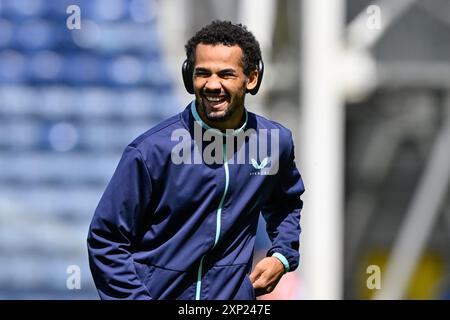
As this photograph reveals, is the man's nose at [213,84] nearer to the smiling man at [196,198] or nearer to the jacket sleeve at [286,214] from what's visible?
the smiling man at [196,198]

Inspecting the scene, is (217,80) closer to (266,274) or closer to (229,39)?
(229,39)

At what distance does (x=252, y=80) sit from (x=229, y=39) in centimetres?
9

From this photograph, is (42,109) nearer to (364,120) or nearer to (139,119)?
(139,119)

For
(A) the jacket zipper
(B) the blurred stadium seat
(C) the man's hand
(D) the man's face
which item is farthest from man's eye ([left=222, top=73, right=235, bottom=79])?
(B) the blurred stadium seat

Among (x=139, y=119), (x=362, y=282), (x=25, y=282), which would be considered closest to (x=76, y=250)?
(x=25, y=282)

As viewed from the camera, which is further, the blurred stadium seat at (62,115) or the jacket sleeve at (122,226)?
the blurred stadium seat at (62,115)

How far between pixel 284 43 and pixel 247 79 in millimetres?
4286

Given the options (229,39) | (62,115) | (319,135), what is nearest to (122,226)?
(229,39)

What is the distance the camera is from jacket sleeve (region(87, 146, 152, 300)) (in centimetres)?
210

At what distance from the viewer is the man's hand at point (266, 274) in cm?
221

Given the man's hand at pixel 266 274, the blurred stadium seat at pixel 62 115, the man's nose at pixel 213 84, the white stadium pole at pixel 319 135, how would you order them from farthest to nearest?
the blurred stadium seat at pixel 62 115, the white stadium pole at pixel 319 135, the man's hand at pixel 266 274, the man's nose at pixel 213 84

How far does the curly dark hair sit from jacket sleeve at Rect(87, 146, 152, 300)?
215mm

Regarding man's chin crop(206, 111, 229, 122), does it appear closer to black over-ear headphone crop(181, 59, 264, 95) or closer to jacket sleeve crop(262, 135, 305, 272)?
black over-ear headphone crop(181, 59, 264, 95)

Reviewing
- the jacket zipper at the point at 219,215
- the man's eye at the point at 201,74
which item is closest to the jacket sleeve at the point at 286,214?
the jacket zipper at the point at 219,215
